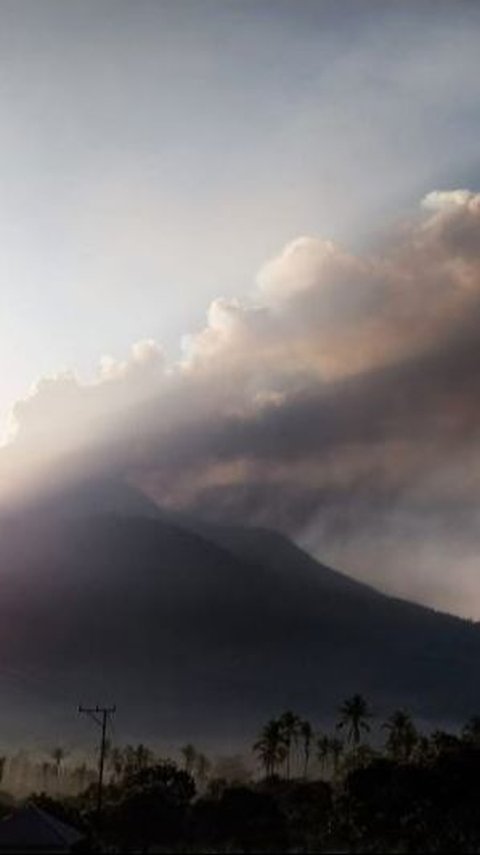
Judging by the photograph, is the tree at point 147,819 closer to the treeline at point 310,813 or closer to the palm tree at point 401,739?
the treeline at point 310,813

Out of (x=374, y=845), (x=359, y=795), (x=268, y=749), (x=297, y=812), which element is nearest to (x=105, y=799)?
(x=297, y=812)

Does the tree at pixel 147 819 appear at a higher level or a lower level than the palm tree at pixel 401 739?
lower

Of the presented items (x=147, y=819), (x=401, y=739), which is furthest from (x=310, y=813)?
(x=401, y=739)

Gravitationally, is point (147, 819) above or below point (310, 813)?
above

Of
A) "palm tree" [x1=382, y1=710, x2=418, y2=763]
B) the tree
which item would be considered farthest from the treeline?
"palm tree" [x1=382, y1=710, x2=418, y2=763]

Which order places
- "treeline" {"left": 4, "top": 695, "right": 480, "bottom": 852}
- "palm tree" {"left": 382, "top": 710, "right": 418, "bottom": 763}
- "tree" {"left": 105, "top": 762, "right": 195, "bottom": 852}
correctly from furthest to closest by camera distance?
"palm tree" {"left": 382, "top": 710, "right": 418, "bottom": 763} → "tree" {"left": 105, "top": 762, "right": 195, "bottom": 852} → "treeline" {"left": 4, "top": 695, "right": 480, "bottom": 852}

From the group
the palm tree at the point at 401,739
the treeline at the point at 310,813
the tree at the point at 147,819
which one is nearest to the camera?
the treeline at the point at 310,813

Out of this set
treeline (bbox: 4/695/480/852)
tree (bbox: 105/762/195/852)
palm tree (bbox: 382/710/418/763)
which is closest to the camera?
treeline (bbox: 4/695/480/852)

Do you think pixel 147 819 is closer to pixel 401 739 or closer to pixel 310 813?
pixel 310 813

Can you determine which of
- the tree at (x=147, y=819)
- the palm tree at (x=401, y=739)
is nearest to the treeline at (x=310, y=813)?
the tree at (x=147, y=819)

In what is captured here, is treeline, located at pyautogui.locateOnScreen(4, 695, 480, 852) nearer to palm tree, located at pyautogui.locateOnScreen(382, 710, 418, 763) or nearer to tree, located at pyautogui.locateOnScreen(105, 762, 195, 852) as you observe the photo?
tree, located at pyautogui.locateOnScreen(105, 762, 195, 852)

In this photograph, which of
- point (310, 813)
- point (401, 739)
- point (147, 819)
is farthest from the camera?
point (401, 739)

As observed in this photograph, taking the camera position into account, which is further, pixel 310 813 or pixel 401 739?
pixel 401 739

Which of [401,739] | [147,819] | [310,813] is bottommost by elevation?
[310,813]
